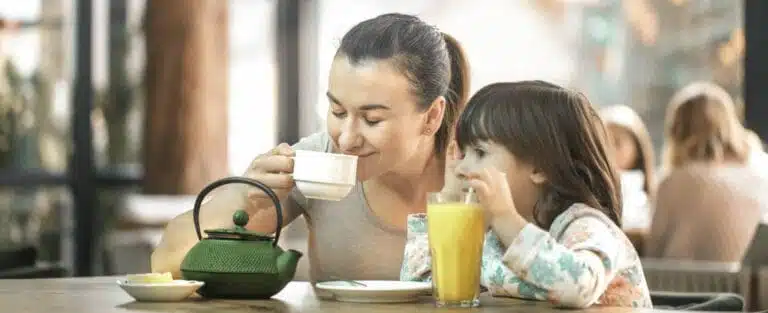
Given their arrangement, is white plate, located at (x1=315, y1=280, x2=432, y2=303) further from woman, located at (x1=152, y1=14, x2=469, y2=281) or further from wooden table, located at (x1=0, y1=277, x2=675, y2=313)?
woman, located at (x1=152, y1=14, x2=469, y2=281)

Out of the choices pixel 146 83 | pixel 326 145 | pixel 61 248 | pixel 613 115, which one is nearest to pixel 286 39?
pixel 146 83

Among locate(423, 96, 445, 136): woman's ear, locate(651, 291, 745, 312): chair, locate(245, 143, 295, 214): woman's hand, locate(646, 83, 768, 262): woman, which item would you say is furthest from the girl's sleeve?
locate(646, 83, 768, 262): woman

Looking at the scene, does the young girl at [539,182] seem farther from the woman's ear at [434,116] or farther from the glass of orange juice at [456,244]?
A: the woman's ear at [434,116]

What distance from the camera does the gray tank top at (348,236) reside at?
9.02 feet

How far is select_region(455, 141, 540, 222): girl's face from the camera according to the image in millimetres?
2221

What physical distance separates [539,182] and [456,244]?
0.29 metres

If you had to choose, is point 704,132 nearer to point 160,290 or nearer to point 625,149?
point 625,149

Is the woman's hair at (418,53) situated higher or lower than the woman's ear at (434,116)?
higher

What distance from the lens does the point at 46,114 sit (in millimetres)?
6676

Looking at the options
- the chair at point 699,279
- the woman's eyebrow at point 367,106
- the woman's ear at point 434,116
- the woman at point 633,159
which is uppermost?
the woman's eyebrow at point 367,106

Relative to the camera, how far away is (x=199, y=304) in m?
2.04

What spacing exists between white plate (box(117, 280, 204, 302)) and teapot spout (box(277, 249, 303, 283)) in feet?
0.42

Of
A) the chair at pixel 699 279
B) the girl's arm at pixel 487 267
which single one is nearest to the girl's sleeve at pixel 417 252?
the girl's arm at pixel 487 267

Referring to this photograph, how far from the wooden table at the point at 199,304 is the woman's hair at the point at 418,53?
455 millimetres
